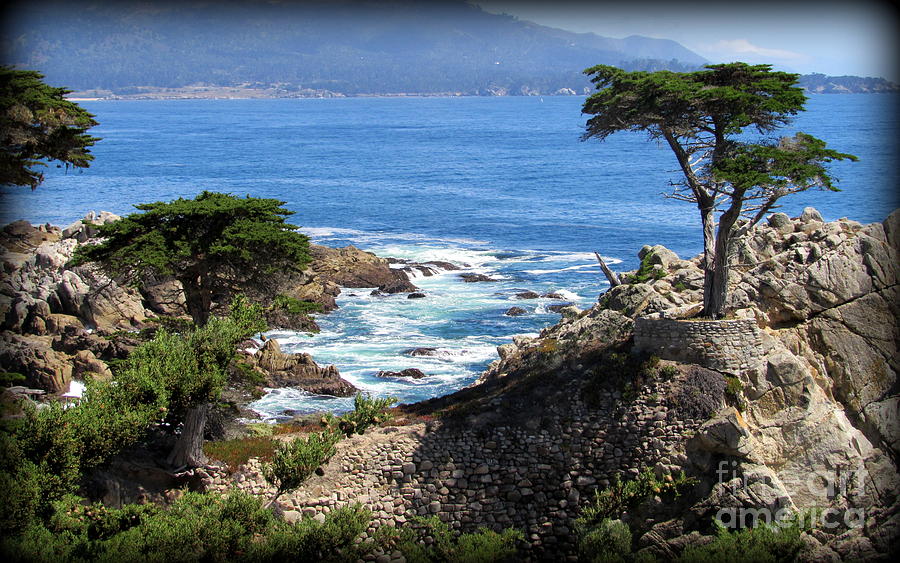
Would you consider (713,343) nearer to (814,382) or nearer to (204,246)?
(814,382)

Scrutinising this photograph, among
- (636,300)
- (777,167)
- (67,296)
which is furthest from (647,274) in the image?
(67,296)

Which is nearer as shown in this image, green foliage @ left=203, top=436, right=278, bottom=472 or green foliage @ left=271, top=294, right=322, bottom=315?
green foliage @ left=203, top=436, right=278, bottom=472

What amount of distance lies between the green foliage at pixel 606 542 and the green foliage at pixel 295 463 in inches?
256

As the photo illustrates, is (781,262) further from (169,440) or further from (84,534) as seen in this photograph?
(84,534)

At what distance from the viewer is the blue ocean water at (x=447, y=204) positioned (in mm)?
45781

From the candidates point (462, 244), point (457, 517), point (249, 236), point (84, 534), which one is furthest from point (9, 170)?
point (462, 244)

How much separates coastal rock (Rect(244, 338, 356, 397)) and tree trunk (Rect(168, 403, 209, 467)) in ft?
48.5

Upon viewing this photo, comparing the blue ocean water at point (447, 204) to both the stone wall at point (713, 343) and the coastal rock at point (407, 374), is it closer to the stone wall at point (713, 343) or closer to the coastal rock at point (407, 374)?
the coastal rock at point (407, 374)

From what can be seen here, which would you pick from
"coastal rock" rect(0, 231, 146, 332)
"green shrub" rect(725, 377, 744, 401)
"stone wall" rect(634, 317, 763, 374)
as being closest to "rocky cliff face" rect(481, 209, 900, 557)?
"green shrub" rect(725, 377, 744, 401)

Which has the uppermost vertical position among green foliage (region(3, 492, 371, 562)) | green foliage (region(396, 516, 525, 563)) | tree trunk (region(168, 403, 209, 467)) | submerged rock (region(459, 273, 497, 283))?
tree trunk (region(168, 403, 209, 467))

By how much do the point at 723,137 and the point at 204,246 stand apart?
14.8 meters

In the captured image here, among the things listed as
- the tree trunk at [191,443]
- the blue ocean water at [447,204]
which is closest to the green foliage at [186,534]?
the tree trunk at [191,443]

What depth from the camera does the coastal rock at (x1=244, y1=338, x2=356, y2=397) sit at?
36844mm

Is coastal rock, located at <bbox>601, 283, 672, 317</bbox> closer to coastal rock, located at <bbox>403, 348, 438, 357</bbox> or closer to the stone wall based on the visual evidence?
the stone wall
